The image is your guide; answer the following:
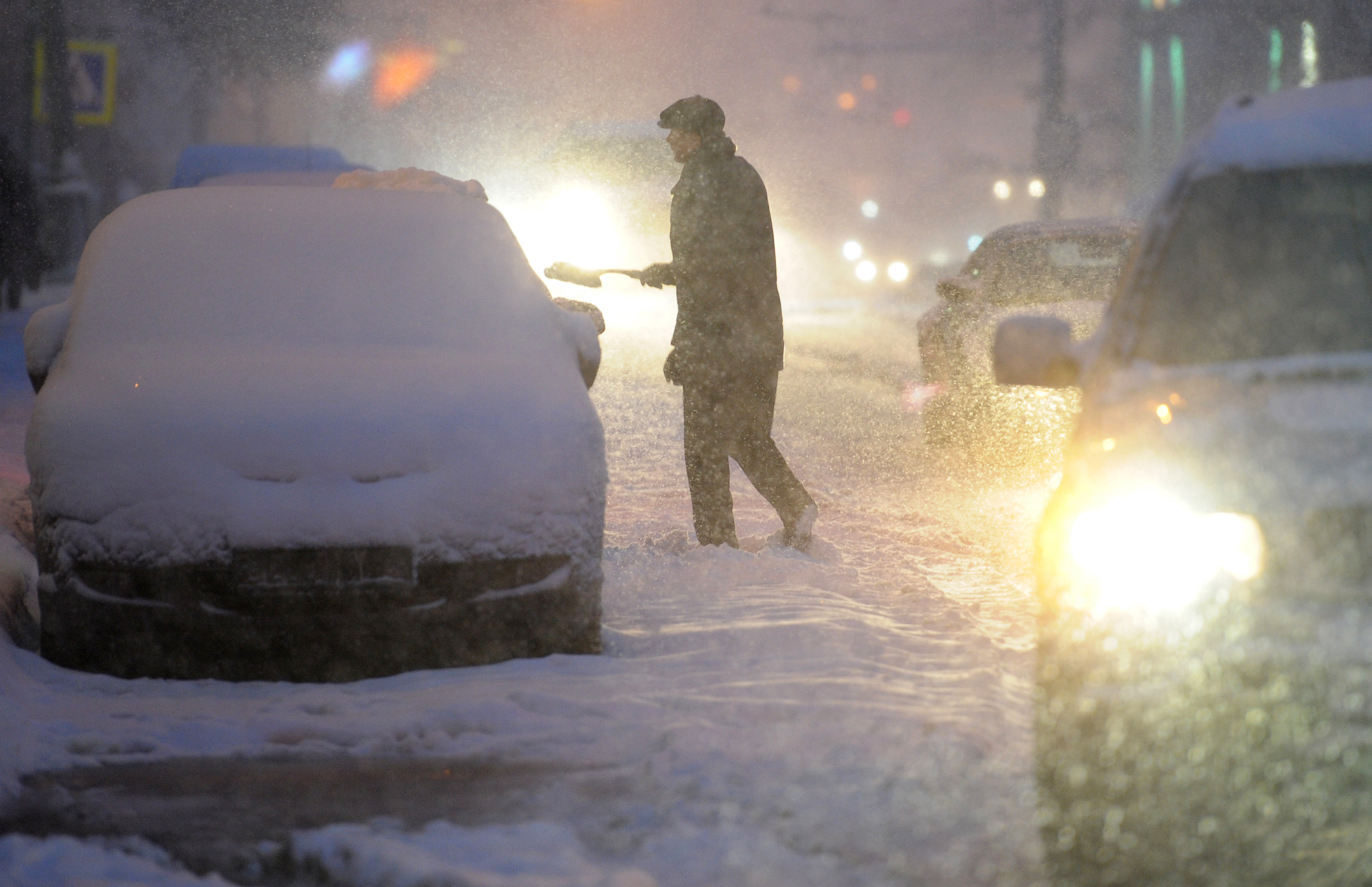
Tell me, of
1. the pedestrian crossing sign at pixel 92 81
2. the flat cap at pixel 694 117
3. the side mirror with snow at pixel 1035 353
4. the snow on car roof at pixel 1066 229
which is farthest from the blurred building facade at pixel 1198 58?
the side mirror with snow at pixel 1035 353

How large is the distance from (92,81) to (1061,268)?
1254cm

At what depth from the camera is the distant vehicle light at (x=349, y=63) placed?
3866 cm

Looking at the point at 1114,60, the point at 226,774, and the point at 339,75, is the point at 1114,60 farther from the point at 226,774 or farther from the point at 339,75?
the point at 226,774

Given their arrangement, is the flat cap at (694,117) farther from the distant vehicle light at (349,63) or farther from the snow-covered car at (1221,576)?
the distant vehicle light at (349,63)

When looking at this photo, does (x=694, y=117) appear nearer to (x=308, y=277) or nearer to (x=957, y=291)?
(x=308, y=277)

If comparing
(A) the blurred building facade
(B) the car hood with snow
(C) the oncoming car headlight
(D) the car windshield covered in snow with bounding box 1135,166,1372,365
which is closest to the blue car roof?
(B) the car hood with snow

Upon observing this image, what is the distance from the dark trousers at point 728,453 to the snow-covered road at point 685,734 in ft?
0.54

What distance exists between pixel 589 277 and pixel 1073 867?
11.9ft

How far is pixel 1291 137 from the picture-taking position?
11.7 feet

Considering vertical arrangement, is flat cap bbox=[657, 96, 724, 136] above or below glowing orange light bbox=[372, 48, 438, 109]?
below

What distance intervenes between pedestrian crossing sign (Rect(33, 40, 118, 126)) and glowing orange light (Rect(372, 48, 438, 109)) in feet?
75.7

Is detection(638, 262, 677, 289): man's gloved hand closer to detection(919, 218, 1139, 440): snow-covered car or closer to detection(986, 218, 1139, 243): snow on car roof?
detection(919, 218, 1139, 440): snow-covered car

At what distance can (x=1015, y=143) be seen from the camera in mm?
71188

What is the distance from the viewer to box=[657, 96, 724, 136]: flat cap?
20.9 ft
